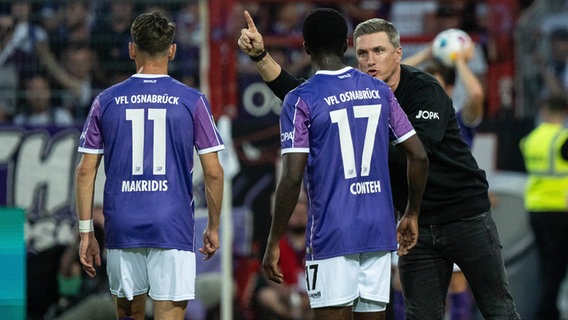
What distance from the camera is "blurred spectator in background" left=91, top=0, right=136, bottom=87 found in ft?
36.8

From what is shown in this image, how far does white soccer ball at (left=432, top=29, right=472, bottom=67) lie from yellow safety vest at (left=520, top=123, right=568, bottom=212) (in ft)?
9.50

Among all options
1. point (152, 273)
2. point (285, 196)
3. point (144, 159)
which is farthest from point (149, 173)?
point (285, 196)

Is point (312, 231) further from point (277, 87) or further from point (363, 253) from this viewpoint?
point (277, 87)

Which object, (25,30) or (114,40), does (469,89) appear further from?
(25,30)

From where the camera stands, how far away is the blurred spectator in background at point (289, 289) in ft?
37.7

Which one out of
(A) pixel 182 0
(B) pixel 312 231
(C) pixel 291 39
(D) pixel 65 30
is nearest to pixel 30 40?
(D) pixel 65 30

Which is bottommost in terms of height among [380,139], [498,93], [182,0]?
[380,139]

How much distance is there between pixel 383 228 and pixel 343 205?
0.26 meters

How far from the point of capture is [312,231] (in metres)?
6.07

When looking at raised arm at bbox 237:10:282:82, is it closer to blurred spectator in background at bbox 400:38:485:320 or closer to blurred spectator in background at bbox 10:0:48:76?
blurred spectator in background at bbox 400:38:485:320

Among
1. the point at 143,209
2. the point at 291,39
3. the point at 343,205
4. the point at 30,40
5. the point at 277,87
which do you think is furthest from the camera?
the point at 291,39

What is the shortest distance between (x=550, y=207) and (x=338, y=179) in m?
6.63

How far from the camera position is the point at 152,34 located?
6.40 m

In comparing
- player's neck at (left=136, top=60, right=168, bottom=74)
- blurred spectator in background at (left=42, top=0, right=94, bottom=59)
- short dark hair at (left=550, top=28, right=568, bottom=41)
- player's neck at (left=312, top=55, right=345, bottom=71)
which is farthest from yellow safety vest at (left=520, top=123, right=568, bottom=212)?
player's neck at (left=136, top=60, right=168, bottom=74)
